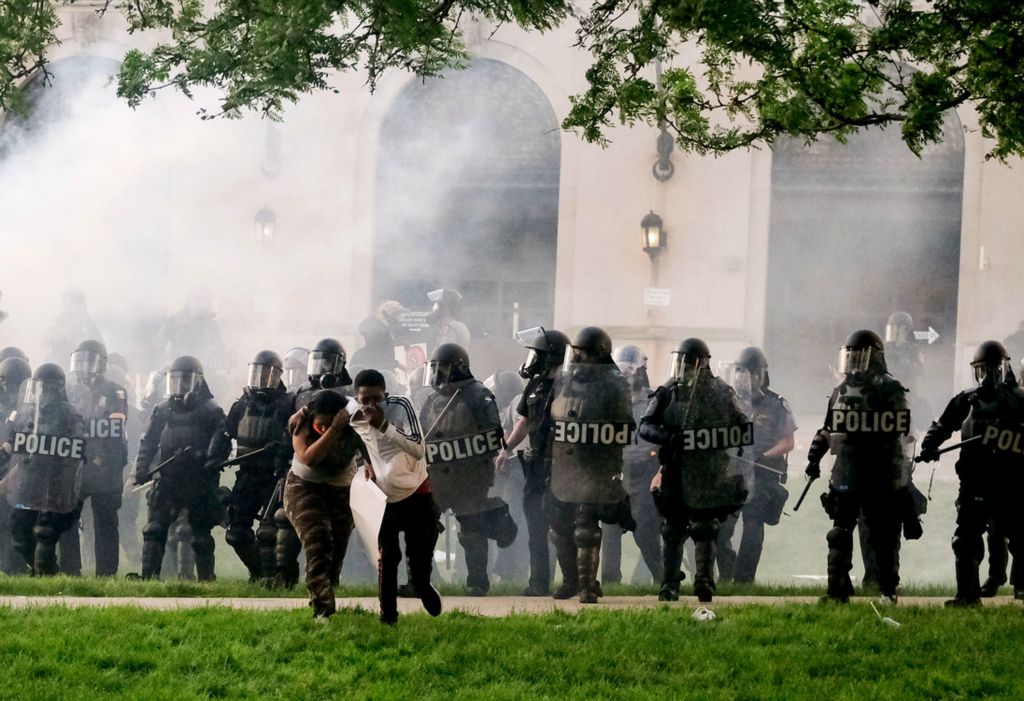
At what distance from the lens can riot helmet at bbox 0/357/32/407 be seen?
12648mm

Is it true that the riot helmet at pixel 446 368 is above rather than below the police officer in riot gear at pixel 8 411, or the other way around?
above

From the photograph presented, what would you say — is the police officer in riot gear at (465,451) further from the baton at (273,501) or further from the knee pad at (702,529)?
the knee pad at (702,529)

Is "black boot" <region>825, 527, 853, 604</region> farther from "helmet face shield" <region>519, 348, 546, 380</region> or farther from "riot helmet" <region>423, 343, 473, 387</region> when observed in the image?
"riot helmet" <region>423, 343, 473, 387</region>

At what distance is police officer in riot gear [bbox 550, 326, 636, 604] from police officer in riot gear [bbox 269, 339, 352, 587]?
5.12 ft

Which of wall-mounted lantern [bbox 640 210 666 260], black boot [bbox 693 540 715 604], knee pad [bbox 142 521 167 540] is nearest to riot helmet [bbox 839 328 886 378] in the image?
black boot [bbox 693 540 715 604]

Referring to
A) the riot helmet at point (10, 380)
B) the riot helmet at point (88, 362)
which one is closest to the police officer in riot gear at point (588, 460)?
the riot helmet at point (88, 362)

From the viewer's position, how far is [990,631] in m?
8.92

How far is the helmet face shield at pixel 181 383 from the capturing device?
11.6 metres

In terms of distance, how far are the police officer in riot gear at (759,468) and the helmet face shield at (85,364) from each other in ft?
17.0

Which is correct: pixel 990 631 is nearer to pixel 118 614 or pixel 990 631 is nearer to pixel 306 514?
pixel 306 514

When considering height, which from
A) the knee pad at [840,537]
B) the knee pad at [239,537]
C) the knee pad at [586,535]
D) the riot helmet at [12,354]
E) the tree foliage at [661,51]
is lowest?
the knee pad at [239,537]

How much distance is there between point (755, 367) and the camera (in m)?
12.4

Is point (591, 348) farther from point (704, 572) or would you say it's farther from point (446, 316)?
point (446, 316)

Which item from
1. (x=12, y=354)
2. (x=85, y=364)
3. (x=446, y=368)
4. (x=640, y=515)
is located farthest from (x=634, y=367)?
(x=12, y=354)
